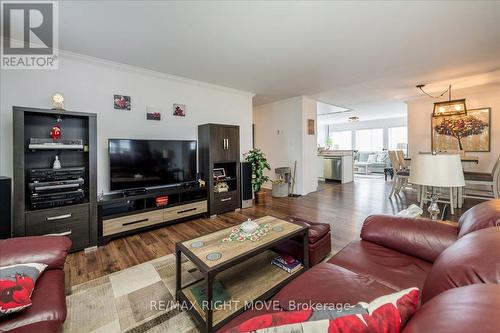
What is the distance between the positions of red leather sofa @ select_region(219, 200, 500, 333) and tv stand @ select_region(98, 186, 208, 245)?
215cm

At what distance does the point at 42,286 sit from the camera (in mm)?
1195

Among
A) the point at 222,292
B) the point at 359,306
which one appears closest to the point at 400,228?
the point at 359,306

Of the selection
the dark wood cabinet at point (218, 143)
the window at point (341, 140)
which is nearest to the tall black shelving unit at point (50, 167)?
the dark wood cabinet at point (218, 143)

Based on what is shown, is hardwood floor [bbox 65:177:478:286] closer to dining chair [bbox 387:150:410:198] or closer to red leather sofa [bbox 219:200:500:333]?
dining chair [bbox 387:150:410:198]

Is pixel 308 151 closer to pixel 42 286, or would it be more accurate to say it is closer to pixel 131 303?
pixel 131 303

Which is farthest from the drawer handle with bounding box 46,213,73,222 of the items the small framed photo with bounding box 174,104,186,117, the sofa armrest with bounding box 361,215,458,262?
the sofa armrest with bounding box 361,215,458,262

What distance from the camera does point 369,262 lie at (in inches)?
55.0

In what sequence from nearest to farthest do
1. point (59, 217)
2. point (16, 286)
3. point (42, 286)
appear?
point (16, 286)
point (42, 286)
point (59, 217)

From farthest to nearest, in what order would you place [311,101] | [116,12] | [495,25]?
[311,101], [495,25], [116,12]

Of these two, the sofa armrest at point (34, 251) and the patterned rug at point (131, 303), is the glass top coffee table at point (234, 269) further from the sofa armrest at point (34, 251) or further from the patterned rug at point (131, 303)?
the sofa armrest at point (34, 251)

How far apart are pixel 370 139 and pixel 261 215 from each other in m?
8.98

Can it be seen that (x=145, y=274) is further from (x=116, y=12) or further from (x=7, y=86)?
(x=7, y=86)

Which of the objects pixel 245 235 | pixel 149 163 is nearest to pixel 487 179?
pixel 245 235

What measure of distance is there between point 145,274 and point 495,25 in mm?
4365
